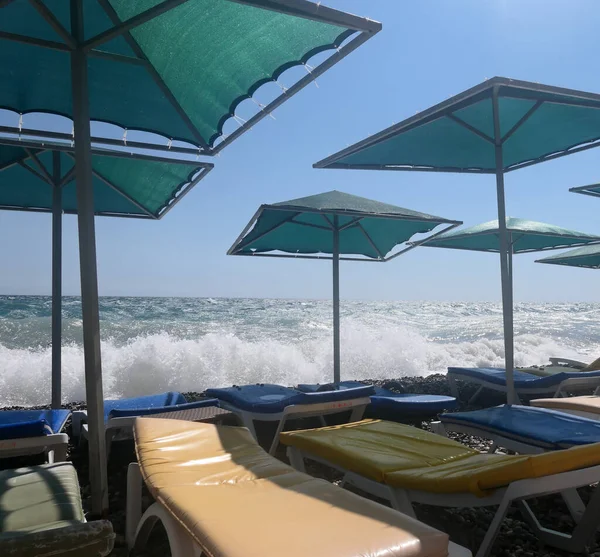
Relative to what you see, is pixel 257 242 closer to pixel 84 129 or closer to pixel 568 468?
pixel 84 129

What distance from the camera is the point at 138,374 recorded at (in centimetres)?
987

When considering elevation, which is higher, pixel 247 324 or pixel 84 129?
pixel 84 129

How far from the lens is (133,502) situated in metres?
2.31

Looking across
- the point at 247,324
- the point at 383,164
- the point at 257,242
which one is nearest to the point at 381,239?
the point at 257,242

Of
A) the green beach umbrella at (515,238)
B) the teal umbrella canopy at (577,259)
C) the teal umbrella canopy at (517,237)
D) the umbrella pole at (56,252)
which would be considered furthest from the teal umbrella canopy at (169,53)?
the teal umbrella canopy at (577,259)

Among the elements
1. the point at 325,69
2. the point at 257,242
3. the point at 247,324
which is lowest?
the point at 247,324

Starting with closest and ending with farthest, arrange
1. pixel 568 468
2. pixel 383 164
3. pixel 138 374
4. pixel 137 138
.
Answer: pixel 568 468 → pixel 137 138 → pixel 383 164 → pixel 138 374

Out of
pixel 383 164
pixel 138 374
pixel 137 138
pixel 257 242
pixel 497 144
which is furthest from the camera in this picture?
pixel 138 374

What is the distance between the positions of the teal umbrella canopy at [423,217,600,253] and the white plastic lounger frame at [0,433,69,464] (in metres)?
4.93

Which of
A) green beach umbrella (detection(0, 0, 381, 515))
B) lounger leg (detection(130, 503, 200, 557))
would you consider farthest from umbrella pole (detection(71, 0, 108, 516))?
lounger leg (detection(130, 503, 200, 557))

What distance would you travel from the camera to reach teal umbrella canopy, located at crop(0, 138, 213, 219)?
405 cm

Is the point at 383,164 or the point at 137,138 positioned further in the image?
the point at 383,164

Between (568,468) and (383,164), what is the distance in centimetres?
353

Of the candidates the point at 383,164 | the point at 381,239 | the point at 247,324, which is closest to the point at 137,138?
the point at 383,164
